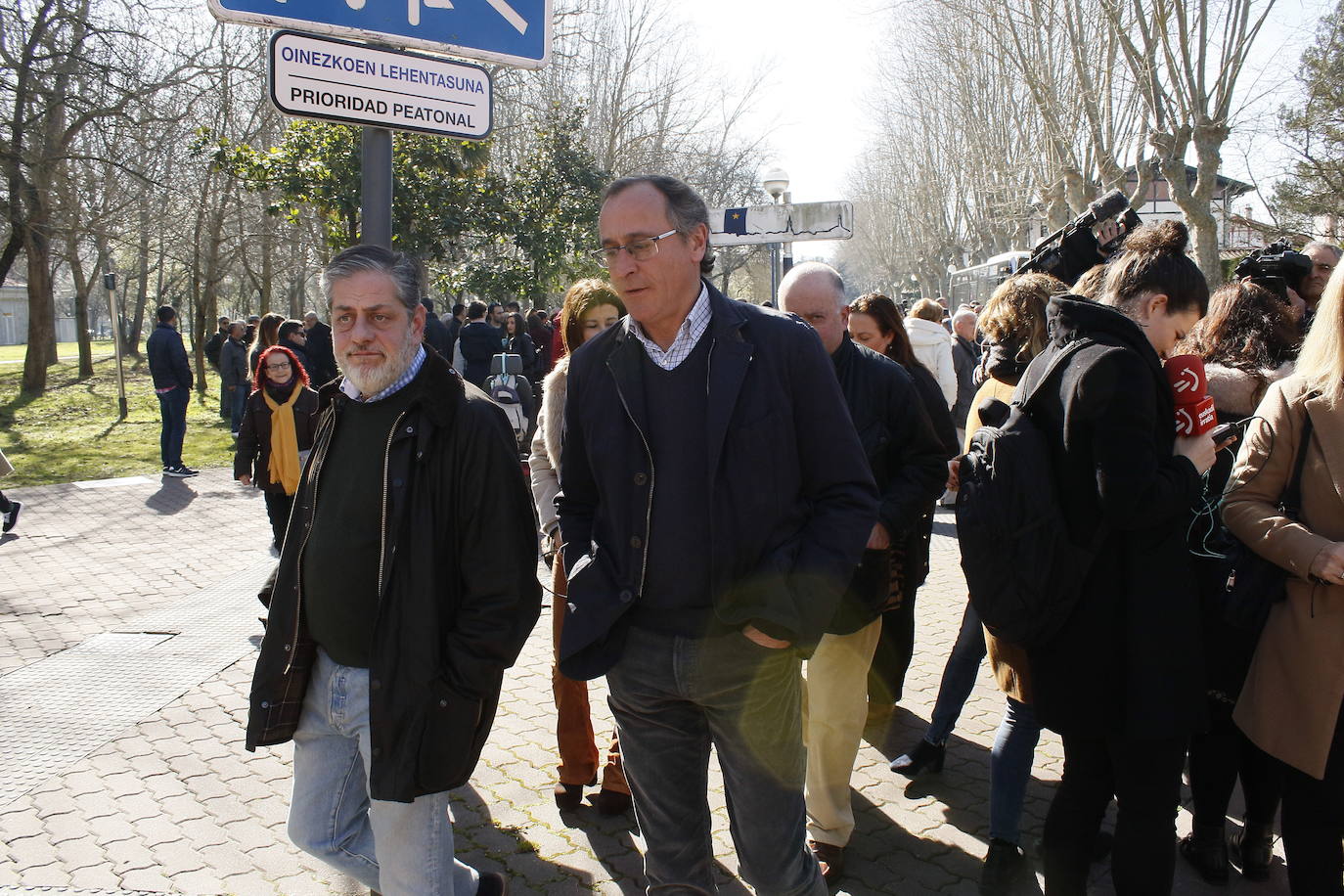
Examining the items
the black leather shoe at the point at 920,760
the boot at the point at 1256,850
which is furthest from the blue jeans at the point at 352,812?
the boot at the point at 1256,850

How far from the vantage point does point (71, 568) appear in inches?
315

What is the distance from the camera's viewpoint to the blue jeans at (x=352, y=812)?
8.39 ft

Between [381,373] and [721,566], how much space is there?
1058 millimetres

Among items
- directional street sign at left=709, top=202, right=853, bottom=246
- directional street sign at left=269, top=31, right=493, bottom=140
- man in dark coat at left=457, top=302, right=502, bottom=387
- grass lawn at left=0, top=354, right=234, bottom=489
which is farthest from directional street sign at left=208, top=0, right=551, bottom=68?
grass lawn at left=0, top=354, right=234, bottom=489

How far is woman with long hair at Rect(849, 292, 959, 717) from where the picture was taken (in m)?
3.84

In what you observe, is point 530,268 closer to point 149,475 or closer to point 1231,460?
point 149,475

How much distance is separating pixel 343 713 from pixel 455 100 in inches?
75.2

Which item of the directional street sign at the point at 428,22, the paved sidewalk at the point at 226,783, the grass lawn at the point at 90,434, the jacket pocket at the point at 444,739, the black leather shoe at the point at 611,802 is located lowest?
the grass lawn at the point at 90,434

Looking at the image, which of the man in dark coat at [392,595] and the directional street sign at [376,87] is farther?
the directional street sign at [376,87]

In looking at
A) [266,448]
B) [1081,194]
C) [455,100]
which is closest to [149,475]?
[266,448]

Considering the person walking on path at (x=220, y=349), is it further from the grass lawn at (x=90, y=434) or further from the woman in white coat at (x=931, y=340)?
the woman in white coat at (x=931, y=340)

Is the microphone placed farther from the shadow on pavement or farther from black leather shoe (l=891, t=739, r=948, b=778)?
the shadow on pavement

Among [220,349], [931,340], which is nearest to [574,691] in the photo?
[931,340]

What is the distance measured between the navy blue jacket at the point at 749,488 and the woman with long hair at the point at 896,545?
5.30ft
